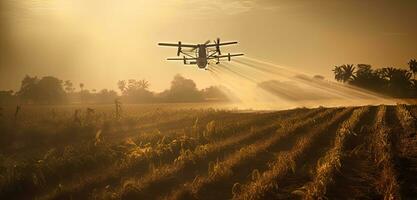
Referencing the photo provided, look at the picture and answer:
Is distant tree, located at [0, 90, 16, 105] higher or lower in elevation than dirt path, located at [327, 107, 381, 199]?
higher

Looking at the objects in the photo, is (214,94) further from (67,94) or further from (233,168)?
(233,168)

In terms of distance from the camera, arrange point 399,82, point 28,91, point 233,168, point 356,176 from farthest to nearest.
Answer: point 28,91 → point 399,82 → point 233,168 → point 356,176

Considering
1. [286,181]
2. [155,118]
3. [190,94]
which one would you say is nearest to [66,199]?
[286,181]

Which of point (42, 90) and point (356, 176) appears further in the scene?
point (42, 90)

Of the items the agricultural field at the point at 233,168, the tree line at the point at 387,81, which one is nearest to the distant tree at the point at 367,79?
the tree line at the point at 387,81

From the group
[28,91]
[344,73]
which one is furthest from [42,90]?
[344,73]

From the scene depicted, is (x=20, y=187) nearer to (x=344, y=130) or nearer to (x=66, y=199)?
(x=66, y=199)

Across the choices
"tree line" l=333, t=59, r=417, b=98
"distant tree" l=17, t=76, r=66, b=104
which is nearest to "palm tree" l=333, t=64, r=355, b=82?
"tree line" l=333, t=59, r=417, b=98

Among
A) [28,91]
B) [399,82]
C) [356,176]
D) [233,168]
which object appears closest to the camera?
[356,176]

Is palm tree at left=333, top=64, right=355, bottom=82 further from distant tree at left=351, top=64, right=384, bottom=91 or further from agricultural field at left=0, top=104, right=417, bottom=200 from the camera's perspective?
agricultural field at left=0, top=104, right=417, bottom=200

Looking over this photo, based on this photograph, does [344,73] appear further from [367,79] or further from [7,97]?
[7,97]

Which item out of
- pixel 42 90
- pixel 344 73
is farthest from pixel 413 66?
pixel 42 90
